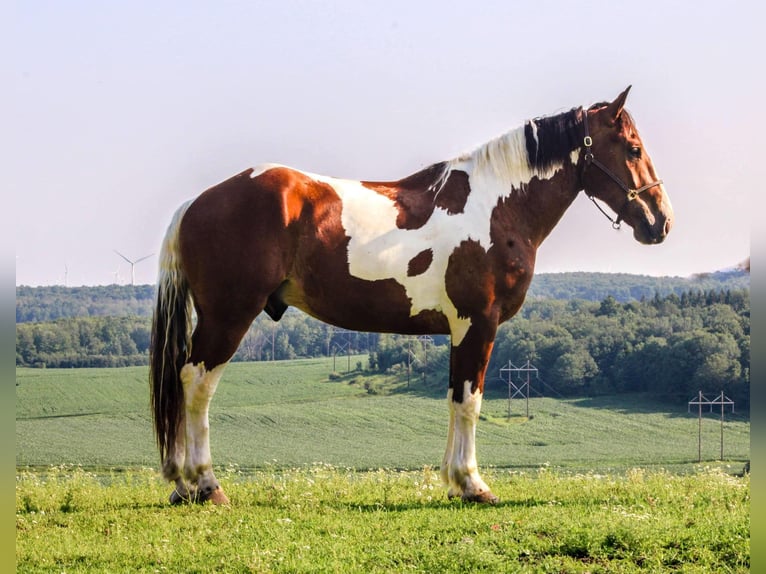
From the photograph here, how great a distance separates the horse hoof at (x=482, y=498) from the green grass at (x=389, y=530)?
4.2 inches

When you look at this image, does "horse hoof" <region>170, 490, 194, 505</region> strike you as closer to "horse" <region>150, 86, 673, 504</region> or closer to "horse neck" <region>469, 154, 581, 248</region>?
"horse" <region>150, 86, 673, 504</region>

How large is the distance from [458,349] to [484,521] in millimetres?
1558

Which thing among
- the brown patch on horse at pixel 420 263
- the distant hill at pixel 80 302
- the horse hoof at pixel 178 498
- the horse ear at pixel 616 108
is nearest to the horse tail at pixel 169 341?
the horse hoof at pixel 178 498

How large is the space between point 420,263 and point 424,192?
74cm

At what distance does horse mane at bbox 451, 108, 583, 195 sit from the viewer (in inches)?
302

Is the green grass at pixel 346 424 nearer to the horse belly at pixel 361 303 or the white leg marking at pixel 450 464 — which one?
the white leg marking at pixel 450 464

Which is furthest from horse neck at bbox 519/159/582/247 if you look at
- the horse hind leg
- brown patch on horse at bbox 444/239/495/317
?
the horse hind leg

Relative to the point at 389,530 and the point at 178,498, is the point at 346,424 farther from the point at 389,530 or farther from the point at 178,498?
the point at 389,530

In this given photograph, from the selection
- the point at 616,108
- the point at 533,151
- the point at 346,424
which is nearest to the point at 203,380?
the point at 533,151

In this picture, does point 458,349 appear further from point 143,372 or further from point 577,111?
point 143,372

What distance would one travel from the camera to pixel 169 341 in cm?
718

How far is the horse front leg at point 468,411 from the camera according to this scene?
716 centimetres

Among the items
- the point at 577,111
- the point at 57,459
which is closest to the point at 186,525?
the point at 577,111

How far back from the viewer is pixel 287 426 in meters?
56.2
